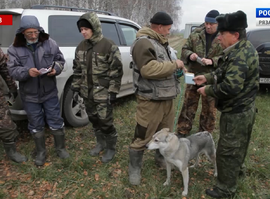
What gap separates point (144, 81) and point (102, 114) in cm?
84

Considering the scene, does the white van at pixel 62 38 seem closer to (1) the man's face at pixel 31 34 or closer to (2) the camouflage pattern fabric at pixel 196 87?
(1) the man's face at pixel 31 34

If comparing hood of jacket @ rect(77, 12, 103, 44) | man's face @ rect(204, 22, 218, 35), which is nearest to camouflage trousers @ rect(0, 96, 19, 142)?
hood of jacket @ rect(77, 12, 103, 44)

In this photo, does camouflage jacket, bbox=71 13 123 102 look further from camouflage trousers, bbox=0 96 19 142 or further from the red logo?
the red logo

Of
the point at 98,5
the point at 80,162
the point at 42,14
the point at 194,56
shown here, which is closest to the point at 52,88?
the point at 80,162

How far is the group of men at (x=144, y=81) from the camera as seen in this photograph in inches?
88.5

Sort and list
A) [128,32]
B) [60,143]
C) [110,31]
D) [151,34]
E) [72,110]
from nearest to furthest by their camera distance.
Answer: [151,34] → [60,143] → [72,110] → [110,31] → [128,32]

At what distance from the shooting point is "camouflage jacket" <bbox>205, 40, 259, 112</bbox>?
213 centimetres

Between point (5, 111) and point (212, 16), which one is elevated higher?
point (212, 16)

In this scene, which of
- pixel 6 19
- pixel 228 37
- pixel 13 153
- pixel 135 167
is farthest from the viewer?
pixel 6 19

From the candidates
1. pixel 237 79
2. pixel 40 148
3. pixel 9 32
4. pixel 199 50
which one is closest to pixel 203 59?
pixel 199 50

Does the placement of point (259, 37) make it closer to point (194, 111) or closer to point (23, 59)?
point (194, 111)

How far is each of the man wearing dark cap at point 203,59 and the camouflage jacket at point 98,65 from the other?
122cm

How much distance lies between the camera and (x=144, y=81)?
2641 mm

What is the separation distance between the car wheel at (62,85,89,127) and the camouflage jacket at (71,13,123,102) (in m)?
0.83
